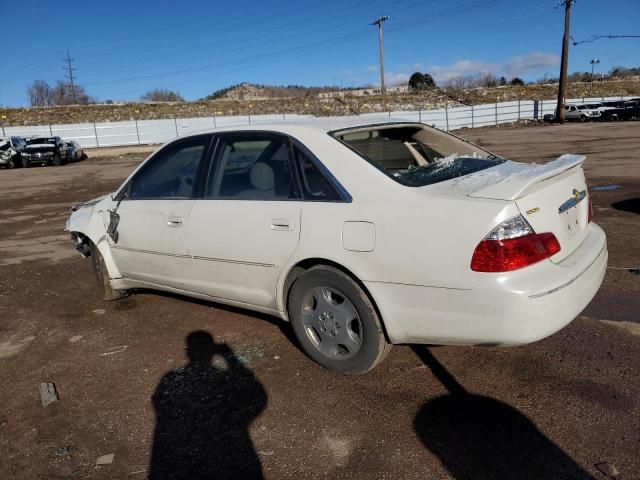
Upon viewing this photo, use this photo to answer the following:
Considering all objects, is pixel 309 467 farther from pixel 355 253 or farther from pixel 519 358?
pixel 519 358

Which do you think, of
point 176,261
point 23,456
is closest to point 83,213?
point 176,261

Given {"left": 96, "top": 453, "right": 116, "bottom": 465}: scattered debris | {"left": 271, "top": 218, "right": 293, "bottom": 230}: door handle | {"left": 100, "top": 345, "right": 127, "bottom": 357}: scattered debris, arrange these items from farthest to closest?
{"left": 100, "top": 345, "right": 127, "bottom": 357}: scattered debris
{"left": 271, "top": 218, "right": 293, "bottom": 230}: door handle
{"left": 96, "top": 453, "right": 116, "bottom": 465}: scattered debris

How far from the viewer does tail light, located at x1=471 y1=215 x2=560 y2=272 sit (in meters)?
2.65

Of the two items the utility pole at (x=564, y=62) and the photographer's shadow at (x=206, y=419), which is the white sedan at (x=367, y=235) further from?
the utility pole at (x=564, y=62)

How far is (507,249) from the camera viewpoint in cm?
266

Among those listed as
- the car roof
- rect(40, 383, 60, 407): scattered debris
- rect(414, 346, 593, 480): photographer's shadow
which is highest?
the car roof

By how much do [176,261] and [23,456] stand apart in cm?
173

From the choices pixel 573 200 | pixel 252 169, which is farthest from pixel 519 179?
pixel 252 169

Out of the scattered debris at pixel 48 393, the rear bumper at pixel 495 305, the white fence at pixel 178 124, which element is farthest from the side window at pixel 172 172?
the white fence at pixel 178 124

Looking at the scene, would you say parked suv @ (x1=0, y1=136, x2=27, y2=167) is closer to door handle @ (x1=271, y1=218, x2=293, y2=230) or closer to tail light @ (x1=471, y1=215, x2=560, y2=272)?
door handle @ (x1=271, y1=218, x2=293, y2=230)

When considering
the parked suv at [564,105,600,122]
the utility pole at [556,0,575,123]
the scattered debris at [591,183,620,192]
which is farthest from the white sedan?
the parked suv at [564,105,600,122]

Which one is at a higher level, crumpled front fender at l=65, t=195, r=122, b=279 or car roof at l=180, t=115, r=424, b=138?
car roof at l=180, t=115, r=424, b=138

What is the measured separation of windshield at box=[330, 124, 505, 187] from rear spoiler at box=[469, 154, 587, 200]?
344mm

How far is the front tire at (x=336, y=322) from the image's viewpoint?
3119 millimetres
